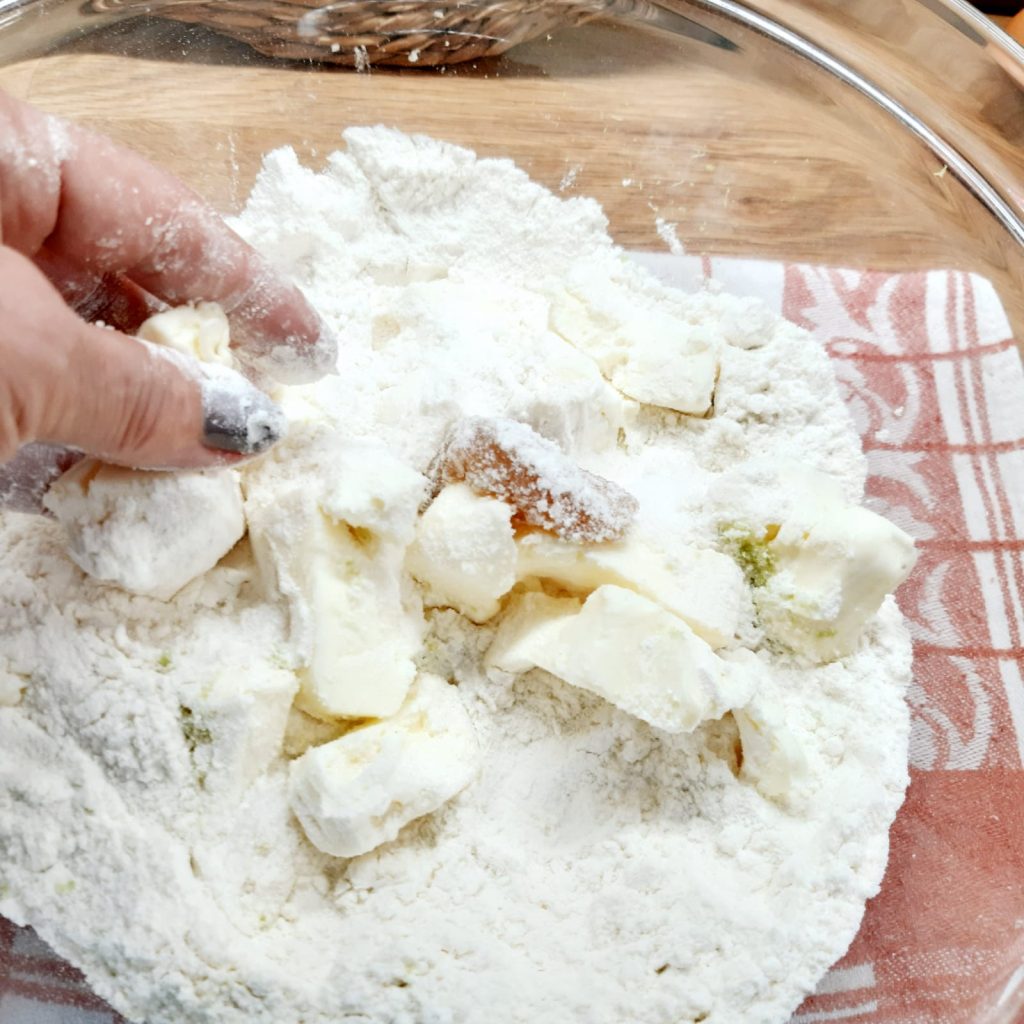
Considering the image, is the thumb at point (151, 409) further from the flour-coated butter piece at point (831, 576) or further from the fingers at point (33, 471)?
the flour-coated butter piece at point (831, 576)

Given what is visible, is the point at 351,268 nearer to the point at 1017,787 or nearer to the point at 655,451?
the point at 655,451

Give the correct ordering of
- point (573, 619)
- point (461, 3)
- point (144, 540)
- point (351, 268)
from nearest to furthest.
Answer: point (144, 540) < point (573, 619) < point (351, 268) < point (461, 3)

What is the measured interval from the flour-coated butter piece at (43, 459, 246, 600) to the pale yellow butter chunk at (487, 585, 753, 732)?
36 cm

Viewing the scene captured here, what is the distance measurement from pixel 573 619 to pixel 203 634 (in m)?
0.38

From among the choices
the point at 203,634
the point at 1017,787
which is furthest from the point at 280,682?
the point at 1017,787

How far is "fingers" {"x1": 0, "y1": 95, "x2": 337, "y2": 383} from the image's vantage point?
87 centimetres

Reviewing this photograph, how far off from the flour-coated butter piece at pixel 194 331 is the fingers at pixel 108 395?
5cm

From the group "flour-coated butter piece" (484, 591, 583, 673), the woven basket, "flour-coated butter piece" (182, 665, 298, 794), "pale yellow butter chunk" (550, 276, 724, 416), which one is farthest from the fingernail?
the woven basket

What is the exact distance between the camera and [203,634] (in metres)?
0.99

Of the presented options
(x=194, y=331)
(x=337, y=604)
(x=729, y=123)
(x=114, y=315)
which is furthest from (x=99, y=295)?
(x=729, y=123)

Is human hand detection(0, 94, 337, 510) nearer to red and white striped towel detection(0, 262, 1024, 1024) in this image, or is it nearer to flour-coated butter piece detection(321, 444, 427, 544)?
flour-coated butter piece detection(321, 444, 427, 544)

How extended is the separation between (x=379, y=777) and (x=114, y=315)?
560 millimetres

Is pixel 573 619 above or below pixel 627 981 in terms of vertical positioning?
above

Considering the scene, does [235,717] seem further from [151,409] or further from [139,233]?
[139,233]
